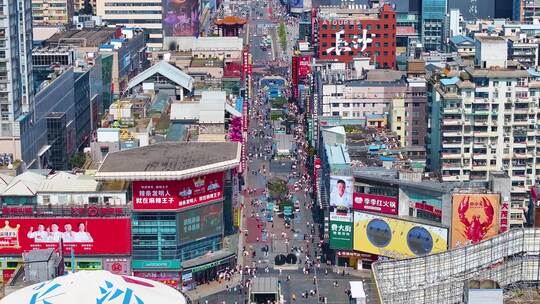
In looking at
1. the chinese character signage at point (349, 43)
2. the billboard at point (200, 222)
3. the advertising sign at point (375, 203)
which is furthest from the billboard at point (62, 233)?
the chinese character signage at point (349, 43)

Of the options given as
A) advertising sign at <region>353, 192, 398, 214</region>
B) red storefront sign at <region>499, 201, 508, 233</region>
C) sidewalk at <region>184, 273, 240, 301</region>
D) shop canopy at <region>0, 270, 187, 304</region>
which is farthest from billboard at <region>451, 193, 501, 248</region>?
shop canopy at <region>0, 270, 187, 304</region>

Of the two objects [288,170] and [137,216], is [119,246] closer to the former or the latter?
[137,216]

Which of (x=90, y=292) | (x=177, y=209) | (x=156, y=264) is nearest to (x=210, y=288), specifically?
(x=156, y=264)

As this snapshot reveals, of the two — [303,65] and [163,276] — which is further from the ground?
[303,65]

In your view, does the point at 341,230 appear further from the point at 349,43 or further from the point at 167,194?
the point at 349,43

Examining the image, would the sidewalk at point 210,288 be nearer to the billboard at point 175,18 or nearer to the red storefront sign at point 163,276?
the red storefront sign at point 163,276

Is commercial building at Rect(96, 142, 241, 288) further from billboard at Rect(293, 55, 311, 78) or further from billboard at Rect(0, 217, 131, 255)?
billboard at Rect(293, 55, 311, 78)

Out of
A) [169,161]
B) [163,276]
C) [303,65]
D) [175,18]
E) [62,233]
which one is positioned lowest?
[163,276]
